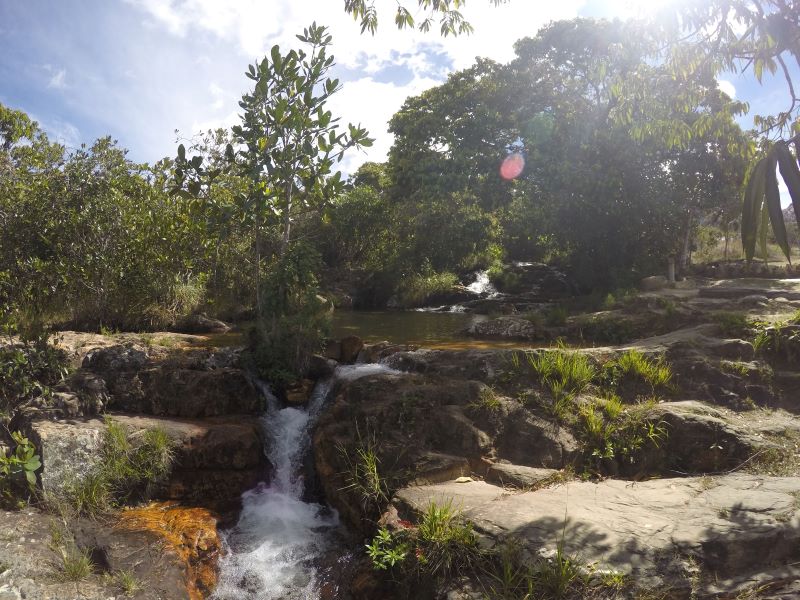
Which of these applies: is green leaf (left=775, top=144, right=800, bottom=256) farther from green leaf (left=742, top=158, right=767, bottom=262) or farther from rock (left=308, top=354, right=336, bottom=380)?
rock (left=308, top=354, right=336, bottom=380)

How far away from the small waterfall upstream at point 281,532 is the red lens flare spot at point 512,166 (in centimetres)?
1546

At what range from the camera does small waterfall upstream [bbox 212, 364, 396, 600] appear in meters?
4.67

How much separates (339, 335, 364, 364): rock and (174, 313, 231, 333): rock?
5.44m

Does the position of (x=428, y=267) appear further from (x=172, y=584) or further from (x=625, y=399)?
(x=172, y=584)

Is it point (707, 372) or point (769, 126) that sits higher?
point (769, 126)

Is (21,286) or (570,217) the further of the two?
(570,217)

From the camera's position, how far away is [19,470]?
4.82 meters

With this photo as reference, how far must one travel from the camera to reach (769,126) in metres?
5.63

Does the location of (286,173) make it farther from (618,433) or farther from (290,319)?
(618,433)

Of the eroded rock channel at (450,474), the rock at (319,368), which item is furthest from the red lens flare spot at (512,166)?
the rock at (319,368)

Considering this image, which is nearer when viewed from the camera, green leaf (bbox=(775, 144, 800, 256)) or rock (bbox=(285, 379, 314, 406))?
green leaf (bbox=(775, 144, 800, 256))

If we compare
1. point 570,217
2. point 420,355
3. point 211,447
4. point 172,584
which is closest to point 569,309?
point 570,217

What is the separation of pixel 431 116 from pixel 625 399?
17.8 m

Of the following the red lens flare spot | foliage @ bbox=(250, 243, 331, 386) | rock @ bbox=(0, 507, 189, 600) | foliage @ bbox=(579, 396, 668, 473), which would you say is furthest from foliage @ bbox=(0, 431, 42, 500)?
the red lens flare spot
